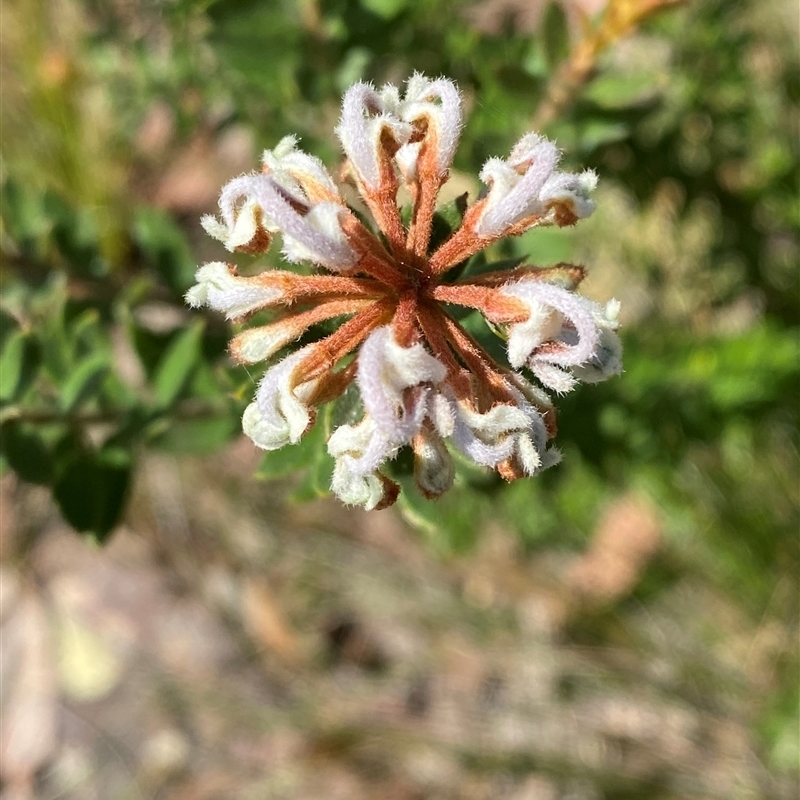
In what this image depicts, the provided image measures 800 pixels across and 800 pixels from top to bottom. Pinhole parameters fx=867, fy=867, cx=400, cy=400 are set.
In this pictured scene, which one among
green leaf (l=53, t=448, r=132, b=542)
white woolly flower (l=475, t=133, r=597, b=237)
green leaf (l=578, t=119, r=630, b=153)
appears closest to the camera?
white woolly flower (l=475, t=133, r=597, b=237)

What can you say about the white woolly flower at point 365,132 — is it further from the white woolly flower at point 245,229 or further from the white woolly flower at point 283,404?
the white woolly flower at point 283,404

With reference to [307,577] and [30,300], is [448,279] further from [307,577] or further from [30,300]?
[307,577]

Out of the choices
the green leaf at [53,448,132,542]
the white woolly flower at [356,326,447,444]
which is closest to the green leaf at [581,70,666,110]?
the white woolly flower at [356,326,447,444]

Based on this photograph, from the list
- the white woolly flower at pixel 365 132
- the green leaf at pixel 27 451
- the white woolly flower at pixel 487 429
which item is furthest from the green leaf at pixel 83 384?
the white woolly flower at pixel 487 429

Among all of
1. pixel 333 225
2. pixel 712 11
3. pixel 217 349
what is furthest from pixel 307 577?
pixel 333 225

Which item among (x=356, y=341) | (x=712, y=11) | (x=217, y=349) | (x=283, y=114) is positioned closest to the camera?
(x=356, y=341)

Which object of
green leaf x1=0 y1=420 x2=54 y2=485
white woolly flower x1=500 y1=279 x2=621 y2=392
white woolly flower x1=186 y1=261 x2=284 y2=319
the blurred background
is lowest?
the blurred background

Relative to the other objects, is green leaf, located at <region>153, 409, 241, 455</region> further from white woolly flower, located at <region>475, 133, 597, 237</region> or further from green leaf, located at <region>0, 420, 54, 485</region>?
white woolly flower, located at <region>475, 133, 597, 237</region>
